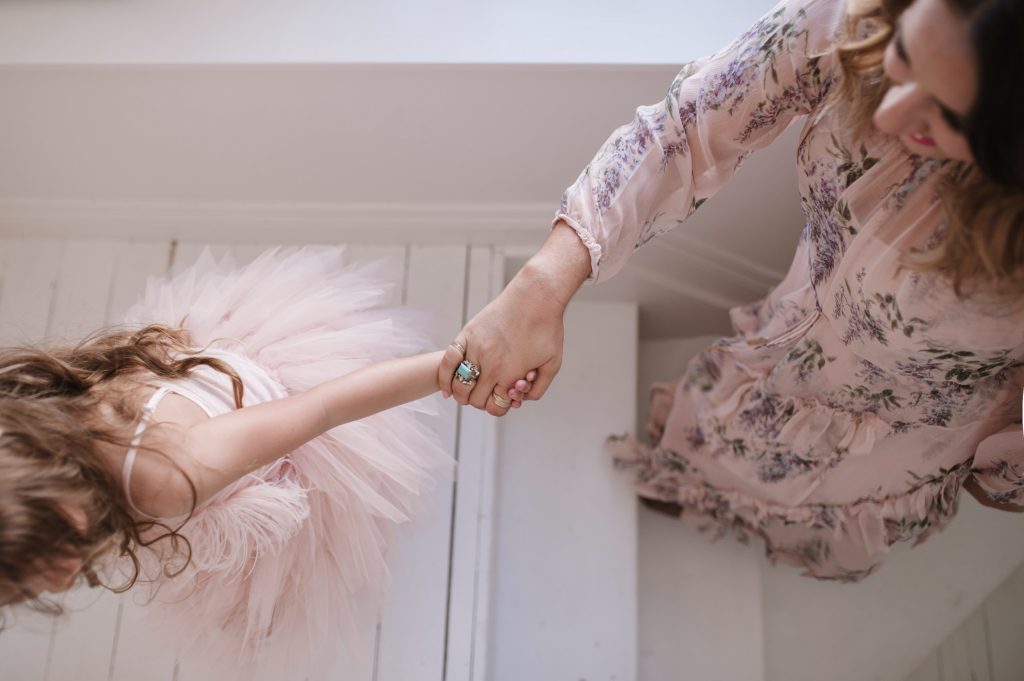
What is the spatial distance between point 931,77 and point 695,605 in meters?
1.10

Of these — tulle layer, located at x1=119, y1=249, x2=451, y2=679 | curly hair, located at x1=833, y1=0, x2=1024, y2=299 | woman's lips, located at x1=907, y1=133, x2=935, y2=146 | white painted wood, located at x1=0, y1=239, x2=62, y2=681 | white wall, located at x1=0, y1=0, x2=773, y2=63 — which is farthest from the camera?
white painted wood, located at x1=0, y1=239, x2=62, y2=681

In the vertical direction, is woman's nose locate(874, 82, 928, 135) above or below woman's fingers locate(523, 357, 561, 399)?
above

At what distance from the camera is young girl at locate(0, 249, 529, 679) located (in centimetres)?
84

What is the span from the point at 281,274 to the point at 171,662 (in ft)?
2.09

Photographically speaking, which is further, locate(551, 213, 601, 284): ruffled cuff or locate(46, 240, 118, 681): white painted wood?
locate(46, 240, 118, 681): white painted wood

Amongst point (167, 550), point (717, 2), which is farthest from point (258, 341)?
point (717, 2)

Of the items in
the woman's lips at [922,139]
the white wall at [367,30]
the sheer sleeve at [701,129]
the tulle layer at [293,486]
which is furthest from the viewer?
the white wall at [367,30]

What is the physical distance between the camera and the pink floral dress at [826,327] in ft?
2.41

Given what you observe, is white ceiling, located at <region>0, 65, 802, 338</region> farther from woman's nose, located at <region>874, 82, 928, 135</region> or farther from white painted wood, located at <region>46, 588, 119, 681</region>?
white painted wood, located at <region>46, 588, 119, 681</region>

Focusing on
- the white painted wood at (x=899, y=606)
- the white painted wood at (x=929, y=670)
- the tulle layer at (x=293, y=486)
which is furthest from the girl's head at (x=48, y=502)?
the white painted wood at (x=929, y=670)

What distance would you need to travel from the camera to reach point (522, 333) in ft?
2.96

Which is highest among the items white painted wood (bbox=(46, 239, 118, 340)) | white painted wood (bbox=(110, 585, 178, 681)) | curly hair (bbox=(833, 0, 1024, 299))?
white painted wood (bbox=(46, 239, 118, 340))

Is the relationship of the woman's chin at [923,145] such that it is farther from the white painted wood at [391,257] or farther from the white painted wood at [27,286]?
the white painted wood at [27,286]

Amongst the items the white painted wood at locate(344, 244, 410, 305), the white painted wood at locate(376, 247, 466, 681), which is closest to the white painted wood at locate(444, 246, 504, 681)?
the white painted wood at locate(376, 247, 466, 681)
